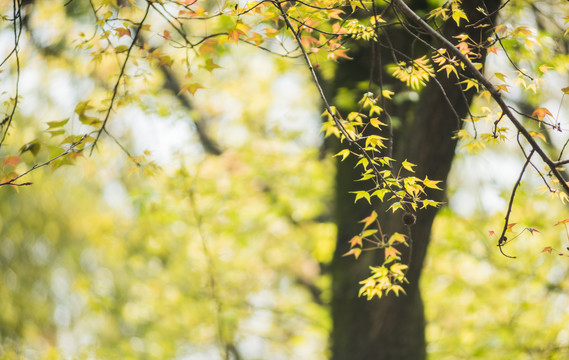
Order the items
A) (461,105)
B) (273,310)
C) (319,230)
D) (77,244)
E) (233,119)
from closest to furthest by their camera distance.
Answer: (461,105) < (319,230) < (273,310) < (233,119) < (77,244)

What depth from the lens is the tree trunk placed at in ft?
6.31

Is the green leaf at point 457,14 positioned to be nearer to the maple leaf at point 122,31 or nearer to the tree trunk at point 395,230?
the tree trunk at point 395,230

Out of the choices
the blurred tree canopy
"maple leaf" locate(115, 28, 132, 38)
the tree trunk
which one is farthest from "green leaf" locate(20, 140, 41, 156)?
the tree trunk

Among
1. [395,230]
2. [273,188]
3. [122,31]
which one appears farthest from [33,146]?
[273,188]

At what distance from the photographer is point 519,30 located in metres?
1.37

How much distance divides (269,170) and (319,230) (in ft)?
2.47

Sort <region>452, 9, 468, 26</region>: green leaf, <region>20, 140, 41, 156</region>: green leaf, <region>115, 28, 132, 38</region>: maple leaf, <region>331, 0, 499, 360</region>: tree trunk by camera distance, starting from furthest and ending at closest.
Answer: <region>331, 0, 499, 360</region>: tree trunk < <region>115, 28, 132, 38</region>: maple leaf < <region>20, 140, 41, 156</region>: green leaf < <region>452, 9, 468, 26</region>: green leaf

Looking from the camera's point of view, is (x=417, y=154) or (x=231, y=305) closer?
(x=417, y=154)

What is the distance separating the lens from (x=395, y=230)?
2.05 m

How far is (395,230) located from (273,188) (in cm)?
262

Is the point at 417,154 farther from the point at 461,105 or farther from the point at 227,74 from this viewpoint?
the point at 227,74

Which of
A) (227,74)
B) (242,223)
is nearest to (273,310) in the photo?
(242,223)

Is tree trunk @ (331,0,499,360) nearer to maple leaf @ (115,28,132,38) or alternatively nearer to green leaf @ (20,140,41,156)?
maple leaf @ (115,28,132,38)

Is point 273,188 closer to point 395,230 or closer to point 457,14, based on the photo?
point 395,230
